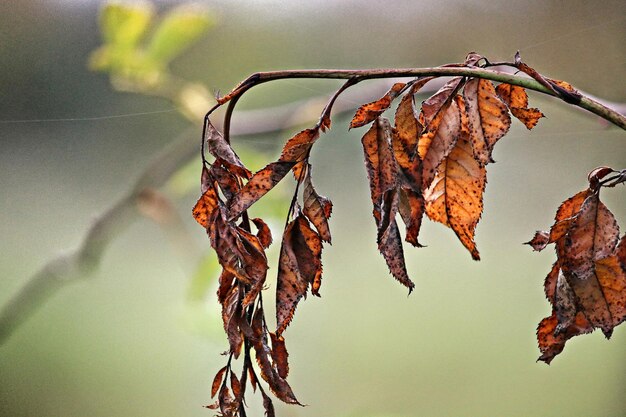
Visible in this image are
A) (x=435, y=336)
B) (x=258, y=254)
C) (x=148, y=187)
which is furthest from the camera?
(x=435, y=336)

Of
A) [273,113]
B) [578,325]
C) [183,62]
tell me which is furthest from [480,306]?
[578,325]

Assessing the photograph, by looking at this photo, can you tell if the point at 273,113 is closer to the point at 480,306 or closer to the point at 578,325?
the point at 480,306

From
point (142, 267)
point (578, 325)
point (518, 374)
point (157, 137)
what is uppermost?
point (157, 137)

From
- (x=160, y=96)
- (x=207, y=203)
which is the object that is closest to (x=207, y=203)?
(x=207, y=203)

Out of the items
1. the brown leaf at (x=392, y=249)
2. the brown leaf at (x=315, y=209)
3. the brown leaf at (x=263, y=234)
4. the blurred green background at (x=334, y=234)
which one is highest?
the blurred green background at (x=334, y=234)

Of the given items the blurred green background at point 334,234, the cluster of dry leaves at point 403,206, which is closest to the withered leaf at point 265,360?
the cluster of dry leaves at point 403,206

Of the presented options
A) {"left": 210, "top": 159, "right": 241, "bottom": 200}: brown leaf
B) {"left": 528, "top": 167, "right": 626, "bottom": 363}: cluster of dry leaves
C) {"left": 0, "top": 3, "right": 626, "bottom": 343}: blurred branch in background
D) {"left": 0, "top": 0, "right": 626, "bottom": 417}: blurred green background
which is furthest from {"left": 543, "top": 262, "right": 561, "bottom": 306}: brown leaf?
{"left": 0, "top": 0, "right": 626, "bottom": 417}: blurred green background

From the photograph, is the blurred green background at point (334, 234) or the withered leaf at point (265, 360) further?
the blurred green background at point (334, 234)

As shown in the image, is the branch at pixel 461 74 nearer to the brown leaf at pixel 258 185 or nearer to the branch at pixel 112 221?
the brown leaf at pixel 258 185
